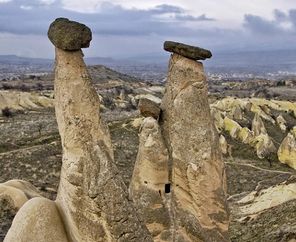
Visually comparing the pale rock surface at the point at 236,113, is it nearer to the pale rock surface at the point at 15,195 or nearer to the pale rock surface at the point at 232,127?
the pale rock surface at the point at 232,127

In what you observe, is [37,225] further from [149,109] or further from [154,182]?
[149,109]

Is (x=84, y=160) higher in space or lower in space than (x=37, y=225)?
higher

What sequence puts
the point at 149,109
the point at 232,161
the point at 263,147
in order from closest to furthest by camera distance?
1. the point at 149,109
2. the point at 232,161
3. the point at 263,147

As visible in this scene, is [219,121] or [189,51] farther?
[219,121]

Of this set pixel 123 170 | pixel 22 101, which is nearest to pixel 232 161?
pixel 123 170

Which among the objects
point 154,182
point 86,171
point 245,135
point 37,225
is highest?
point 86,171

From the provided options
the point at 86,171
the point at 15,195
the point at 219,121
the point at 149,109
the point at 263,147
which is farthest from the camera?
the point at 219,121

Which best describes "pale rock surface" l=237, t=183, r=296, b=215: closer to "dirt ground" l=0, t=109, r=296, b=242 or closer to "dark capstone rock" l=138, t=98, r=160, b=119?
"dirt ground" l=0, t=109, r=296, b=242

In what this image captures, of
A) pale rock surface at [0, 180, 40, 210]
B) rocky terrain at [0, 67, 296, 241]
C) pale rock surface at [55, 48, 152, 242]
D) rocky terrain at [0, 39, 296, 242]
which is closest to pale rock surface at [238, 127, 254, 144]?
rocky terrain at [0, 39, 296, 242]

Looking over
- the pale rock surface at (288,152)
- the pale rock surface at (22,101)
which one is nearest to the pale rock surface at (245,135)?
the pale rock surface at (288,152)

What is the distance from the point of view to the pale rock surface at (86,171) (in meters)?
8.08

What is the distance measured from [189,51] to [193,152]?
216 centimetres

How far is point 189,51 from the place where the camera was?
11250mm

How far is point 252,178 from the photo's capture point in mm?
34312
